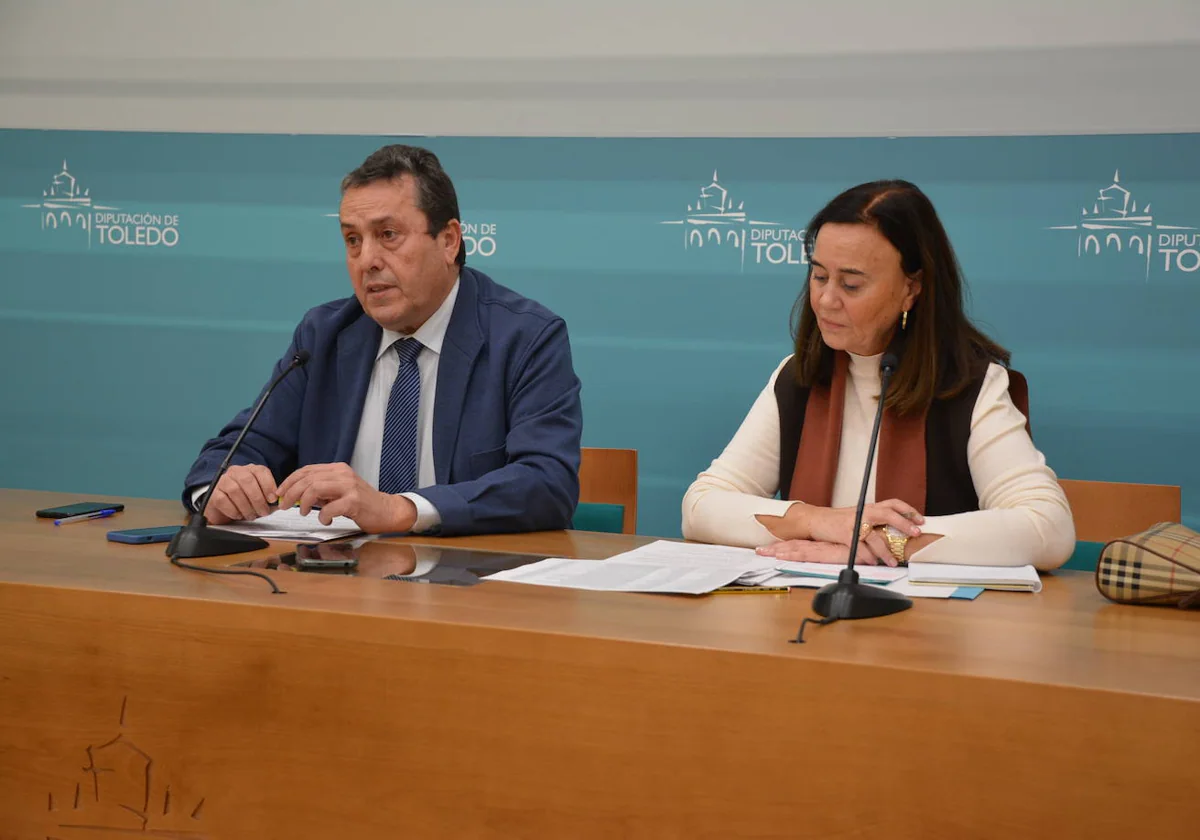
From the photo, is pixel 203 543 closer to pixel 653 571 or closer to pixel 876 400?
pixel 653 571

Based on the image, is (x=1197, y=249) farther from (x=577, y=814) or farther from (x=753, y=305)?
(x=577, y=814)

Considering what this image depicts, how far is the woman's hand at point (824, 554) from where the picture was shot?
5.98ft

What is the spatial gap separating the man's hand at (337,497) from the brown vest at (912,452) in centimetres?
83

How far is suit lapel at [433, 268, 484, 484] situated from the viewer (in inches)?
92.4

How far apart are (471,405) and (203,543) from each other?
74 cm

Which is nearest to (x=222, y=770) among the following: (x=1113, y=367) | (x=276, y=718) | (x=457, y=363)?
(x=276, y=718)

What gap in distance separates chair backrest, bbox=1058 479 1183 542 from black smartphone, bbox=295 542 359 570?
1.52 metres

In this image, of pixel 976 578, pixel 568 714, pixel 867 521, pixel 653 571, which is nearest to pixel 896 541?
pixel 867 521

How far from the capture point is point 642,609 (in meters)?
1.44

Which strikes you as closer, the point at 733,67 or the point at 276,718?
the point at 276,718

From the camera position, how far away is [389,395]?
242cm

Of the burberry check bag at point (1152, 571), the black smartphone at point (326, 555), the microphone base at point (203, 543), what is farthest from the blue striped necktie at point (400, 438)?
the burberry check bag at point (1152, 571)

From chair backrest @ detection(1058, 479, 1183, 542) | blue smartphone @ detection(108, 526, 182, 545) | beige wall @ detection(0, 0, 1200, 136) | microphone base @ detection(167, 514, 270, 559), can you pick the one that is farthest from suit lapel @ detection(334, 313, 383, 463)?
chair backrest @ detection(1058, 479, 1183, 542)

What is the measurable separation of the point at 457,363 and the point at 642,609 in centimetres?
105
